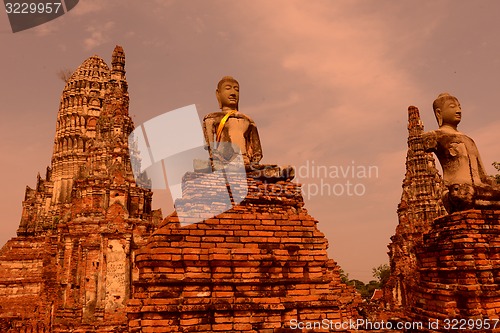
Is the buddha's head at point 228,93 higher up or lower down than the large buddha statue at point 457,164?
higher up

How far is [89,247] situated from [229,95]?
1888 centimetres

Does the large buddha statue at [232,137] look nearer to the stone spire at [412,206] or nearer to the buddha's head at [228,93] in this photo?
the buddha's head at [228,93]

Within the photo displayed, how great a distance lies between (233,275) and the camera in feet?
17.2

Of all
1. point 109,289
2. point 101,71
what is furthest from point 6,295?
point 101,71

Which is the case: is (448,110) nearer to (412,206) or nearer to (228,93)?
(228,93)

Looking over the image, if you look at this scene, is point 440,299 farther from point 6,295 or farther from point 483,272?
point 6,295

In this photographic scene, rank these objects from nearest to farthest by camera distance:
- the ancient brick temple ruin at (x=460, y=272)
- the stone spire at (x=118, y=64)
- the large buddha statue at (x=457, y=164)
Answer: the ancient brick temple ruin at (x=460, y=272), the large buddha statue at (x=457, y=164), the stone spire at (x=118, y=64)

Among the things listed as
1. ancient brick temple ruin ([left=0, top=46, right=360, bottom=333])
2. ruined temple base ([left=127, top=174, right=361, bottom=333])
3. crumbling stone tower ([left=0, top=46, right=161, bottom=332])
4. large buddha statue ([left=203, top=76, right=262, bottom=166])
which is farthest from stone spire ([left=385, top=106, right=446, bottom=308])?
ruined temple base ([left=127, top=174, right=361, bottom=333])

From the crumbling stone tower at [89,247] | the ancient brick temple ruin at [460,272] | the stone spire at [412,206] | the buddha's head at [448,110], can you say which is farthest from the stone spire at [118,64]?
the ancient brick temple ruin at [460,272]

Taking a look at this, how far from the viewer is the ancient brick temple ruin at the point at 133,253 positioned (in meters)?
5.08

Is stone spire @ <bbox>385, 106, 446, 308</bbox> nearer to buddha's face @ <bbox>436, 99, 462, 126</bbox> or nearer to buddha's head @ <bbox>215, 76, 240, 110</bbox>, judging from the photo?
buddha's face @ <bbox>436, 99, 462, 126</bbox>

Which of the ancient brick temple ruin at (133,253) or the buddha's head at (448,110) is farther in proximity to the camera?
the buddha's head at (448,110)

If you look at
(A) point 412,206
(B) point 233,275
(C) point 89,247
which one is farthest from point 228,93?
(A) point 412,206

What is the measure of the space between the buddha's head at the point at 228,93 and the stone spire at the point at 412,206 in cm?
2603
